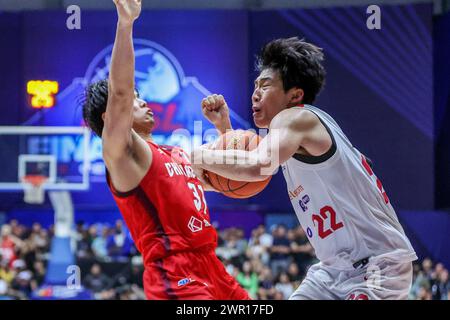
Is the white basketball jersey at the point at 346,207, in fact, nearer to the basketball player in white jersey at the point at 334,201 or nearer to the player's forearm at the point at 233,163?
the basketball player in white jersey at the point at 334,201

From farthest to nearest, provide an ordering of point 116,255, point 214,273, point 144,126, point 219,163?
point 116,255 < point 144,126 < point 214,273 < point 219,163

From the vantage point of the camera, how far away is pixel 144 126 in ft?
12.2

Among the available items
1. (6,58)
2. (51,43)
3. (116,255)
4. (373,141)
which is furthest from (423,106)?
(6,58)

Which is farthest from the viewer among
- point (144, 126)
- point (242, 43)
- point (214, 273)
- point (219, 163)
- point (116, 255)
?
point (242, 43)

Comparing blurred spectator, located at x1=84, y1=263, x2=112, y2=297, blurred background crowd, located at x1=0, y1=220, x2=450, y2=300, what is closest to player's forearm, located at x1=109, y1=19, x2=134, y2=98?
blurred background crowd, located at x1=0, y1=220, x2=450, y2=300

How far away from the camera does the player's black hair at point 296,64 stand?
11.1ft

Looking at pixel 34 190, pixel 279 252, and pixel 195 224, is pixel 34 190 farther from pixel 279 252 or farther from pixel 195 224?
pixel 195 224

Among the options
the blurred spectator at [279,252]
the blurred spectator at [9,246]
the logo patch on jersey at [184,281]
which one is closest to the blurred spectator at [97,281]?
the blurred spectator at [9,246]

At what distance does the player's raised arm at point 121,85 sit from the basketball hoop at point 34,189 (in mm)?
8003

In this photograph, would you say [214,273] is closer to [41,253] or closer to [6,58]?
[41,253]

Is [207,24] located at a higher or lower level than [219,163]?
higher

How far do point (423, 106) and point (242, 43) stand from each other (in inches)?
114

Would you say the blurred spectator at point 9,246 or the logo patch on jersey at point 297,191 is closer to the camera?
the logo patch on jersey at point 297,191

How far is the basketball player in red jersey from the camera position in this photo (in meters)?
3.23
